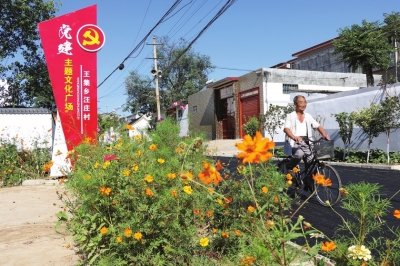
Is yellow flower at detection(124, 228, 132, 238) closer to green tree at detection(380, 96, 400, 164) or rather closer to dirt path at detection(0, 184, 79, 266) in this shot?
dirt path at detection(0, 184, 79, 266)

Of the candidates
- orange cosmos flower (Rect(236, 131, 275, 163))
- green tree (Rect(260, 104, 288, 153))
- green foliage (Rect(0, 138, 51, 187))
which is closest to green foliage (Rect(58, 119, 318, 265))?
orange cosmos flower (Rect(236, 131, 275, 163))

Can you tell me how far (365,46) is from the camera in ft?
87.0

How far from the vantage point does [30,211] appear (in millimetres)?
6211

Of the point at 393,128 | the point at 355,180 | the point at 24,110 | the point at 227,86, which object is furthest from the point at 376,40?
the point at 24,110

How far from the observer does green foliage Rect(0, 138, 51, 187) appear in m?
9.91

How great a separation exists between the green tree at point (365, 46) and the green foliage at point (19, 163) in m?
22.7

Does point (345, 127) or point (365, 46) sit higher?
point (365, 46)

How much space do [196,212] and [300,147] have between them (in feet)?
12.5

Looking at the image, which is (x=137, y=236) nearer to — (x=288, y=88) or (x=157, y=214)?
(x=157, y=214)

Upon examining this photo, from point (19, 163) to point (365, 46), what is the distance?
78.0ft

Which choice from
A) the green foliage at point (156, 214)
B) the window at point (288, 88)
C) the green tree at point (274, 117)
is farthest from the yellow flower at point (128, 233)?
the window at point (288, 88)

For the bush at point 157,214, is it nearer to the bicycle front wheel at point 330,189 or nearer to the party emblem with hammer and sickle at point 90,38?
the bicycle front wheel at point 330,189

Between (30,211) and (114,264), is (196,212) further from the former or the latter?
(30,211)

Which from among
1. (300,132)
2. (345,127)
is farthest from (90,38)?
(345,127)
